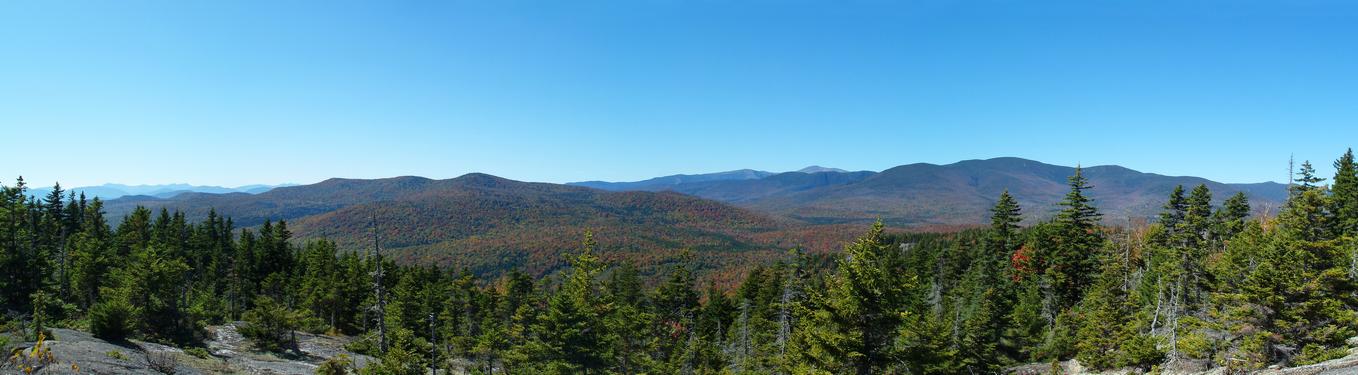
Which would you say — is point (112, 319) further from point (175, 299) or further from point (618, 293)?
point (618, 293)

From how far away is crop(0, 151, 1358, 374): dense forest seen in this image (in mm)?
23547

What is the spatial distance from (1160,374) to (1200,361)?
2.99 metres

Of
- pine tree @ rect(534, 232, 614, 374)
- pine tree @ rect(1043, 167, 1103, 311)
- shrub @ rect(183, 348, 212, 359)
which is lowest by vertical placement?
shrub @ rect(183, 348, 212, 359)

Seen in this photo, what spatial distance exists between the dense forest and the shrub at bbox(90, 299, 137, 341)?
12 centimetres

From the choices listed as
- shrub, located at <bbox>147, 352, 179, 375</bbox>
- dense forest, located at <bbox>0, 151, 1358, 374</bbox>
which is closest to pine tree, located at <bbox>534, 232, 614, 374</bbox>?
dense forest, located at <bbox>0, 151, 1358, 374</bbox>

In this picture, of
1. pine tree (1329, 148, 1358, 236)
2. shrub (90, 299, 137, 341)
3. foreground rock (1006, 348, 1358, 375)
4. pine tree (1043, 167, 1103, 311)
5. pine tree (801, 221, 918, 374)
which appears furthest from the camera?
pine tree (1043, 167, 1103, 311)

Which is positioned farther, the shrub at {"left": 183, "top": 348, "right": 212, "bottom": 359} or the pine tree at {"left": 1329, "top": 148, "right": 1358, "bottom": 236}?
the pine tree at {"left": 1329, "top": 148, "right": 1358, "bottom": 236}

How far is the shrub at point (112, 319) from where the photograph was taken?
34.9 meters

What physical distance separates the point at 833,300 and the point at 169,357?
120 feet

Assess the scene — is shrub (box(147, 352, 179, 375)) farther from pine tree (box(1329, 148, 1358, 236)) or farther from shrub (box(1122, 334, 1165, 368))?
pine tree (box(1329, 148, 1358, 236))

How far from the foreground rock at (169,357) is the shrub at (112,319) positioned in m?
0.68

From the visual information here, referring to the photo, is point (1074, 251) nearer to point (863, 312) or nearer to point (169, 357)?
point (863, 312)

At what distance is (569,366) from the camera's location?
1320 inches

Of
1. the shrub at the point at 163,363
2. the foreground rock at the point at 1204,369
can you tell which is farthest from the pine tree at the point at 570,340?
the foreground rock at the point at 1204,369
